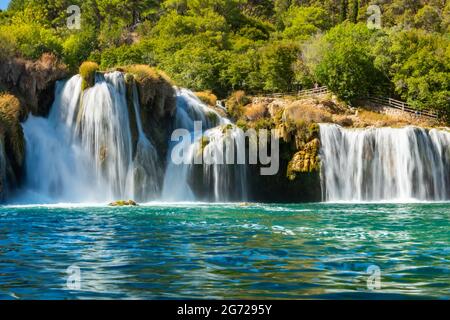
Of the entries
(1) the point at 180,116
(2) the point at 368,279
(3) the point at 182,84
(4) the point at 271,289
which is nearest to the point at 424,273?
A: (2) the point at 368,279

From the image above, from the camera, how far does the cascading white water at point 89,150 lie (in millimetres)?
39531

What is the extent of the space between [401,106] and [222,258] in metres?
50.7

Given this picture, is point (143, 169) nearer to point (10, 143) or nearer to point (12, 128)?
point (10, 143)

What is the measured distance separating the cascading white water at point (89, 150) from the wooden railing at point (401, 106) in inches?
1111

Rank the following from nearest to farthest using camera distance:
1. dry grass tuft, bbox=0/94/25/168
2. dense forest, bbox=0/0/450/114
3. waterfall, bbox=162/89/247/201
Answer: dry grass tuft, bbox=0/94/25/168, waterfall, bbox=162/89/247/201, dense forest, bbox=0/0/450/114

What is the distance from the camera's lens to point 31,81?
137 feet

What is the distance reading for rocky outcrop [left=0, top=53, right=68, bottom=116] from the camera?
136 feet

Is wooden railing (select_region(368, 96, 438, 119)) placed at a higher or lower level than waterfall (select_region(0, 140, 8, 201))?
higher

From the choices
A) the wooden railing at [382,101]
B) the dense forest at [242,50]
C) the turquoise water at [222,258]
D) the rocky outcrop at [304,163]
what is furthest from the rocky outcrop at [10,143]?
the wooden railing at [382,101]

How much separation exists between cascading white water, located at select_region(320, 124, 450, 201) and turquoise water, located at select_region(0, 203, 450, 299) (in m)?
22.9

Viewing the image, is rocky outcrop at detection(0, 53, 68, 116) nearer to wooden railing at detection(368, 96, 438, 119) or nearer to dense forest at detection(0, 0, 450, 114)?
dense forest at detection(0, 0, 450, 114)

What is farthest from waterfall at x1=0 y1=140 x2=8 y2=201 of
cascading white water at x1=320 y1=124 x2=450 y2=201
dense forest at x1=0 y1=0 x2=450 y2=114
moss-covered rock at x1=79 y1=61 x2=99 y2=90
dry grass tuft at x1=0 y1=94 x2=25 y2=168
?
cascading white water at x1=320 y1=124 x2=450 y2=201

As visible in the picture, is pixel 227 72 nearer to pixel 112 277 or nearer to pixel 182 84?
pixel 182 84

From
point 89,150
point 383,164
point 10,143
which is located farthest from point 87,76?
point 383,164
